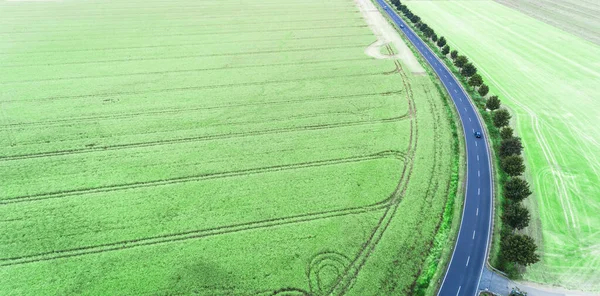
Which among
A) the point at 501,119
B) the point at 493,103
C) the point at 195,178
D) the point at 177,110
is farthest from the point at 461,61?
the point at 195,178

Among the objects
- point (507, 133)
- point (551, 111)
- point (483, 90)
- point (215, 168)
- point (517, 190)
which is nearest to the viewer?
point (517, 190)

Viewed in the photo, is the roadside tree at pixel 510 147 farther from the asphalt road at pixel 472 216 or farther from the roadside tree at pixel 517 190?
the roadside tree at pixel 517 190

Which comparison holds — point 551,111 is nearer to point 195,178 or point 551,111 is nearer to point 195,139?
point 195,178

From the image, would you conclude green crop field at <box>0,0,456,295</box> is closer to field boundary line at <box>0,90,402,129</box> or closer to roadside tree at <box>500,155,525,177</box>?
field boundary line at <box>0,90,402,129</box>

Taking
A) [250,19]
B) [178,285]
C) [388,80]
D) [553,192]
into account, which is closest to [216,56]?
[250,19]

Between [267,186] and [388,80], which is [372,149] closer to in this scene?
[267,186]

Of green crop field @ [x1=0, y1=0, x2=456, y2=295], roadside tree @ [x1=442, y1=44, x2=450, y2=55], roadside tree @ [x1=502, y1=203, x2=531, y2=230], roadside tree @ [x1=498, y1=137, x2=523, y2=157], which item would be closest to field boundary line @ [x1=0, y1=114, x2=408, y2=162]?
green crop field @ [x1=0, y1=0, x2=456, y2=295]

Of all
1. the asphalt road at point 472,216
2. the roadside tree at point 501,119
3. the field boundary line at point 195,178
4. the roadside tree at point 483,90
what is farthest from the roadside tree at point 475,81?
the field boundary line at point 195,178
